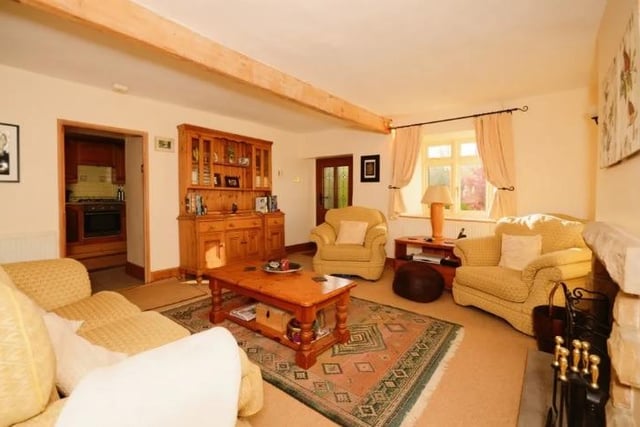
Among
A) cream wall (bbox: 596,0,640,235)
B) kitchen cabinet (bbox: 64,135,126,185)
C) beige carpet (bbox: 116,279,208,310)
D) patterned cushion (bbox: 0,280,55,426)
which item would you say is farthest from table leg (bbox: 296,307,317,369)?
kitchen cabinet (bbox: 64,135,126,185)

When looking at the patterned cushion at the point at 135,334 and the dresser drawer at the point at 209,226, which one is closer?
the patterned cushion at the point at 135,334

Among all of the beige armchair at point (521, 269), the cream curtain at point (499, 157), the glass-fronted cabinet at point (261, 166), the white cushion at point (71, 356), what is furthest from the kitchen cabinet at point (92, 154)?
the cream curtain at point (499, 157)

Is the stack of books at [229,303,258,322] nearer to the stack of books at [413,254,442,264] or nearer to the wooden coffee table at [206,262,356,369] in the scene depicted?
the wooden coffee table at [206,262,356,369]

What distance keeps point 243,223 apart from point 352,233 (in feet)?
5.44

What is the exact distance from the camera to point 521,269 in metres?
2.93

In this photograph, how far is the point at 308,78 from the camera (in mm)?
3154

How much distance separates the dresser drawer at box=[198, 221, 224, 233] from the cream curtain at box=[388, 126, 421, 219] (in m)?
2.61

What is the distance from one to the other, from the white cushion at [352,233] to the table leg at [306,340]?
2.27 metres

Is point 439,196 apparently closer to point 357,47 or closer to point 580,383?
point 357,47

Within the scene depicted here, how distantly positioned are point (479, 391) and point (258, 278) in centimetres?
174

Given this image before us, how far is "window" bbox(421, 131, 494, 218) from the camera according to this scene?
172 inches

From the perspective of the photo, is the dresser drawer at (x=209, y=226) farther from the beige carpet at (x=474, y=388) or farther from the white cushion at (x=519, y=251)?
the white cushion at (x=519, y=251)

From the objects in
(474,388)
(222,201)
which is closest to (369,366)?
(474,388)

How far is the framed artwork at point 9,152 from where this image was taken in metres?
2.97
